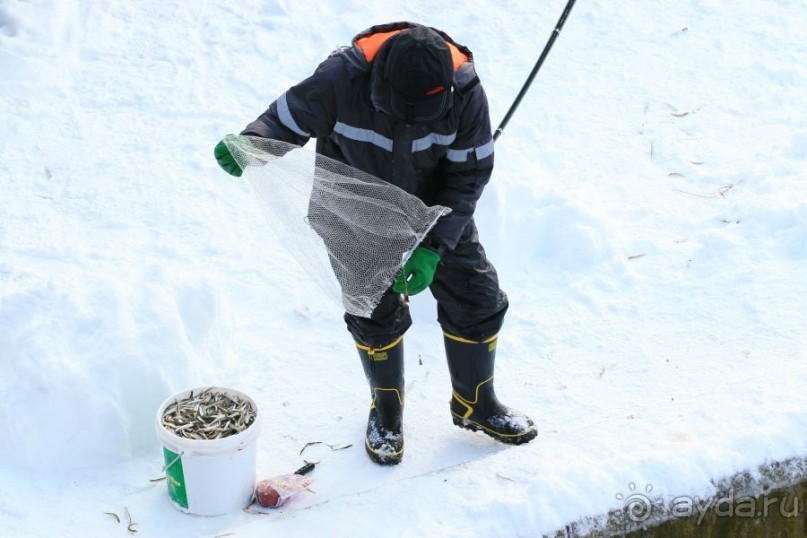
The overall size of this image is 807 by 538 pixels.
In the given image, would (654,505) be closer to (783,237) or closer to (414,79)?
(414,79)

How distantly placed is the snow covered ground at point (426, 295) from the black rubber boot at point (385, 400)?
0.08m

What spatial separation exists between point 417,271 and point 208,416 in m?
0.89

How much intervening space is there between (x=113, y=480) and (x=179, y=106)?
Result: 8.99 feet

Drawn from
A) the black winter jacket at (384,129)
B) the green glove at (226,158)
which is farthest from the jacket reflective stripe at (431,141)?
the green glove at (226,158)

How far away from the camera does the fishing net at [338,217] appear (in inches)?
116

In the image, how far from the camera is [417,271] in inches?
122

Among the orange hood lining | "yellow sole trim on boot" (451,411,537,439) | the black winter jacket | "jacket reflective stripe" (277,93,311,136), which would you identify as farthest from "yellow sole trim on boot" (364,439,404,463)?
the orange hood lining

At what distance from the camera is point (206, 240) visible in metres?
4.55

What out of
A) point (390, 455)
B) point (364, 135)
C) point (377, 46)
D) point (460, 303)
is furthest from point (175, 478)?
point (377, 46)

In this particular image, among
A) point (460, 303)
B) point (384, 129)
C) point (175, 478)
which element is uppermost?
point (384, 129)

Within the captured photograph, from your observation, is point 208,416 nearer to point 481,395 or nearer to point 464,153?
→ point 481,395

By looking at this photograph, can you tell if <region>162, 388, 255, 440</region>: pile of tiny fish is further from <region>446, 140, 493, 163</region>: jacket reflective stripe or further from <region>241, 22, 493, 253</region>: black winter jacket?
<region>446, 140, 493, 163</region>: jacket reflective stripe

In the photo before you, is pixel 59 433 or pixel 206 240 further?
pixel 206 240

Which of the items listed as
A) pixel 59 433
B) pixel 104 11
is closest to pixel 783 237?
pixel 59 433
